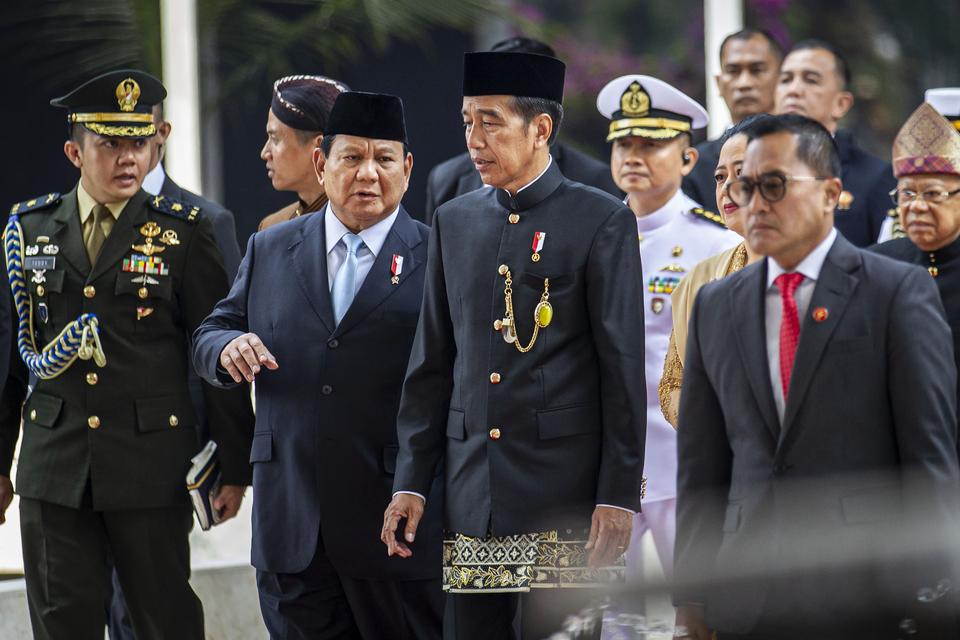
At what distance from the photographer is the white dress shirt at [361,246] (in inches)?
175

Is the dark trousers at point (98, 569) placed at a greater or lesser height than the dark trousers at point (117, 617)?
greater

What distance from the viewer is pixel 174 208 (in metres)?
4.88

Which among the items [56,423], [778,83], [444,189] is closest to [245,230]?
[444,189]

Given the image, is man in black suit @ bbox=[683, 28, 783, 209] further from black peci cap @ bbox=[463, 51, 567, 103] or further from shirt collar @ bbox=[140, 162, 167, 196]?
black peci cap @ bbox=[463, 51, 567, 103]

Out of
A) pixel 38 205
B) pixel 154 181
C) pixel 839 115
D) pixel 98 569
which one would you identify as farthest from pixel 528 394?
pixel 839 115

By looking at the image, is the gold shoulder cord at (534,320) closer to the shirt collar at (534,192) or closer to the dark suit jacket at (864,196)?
the shirt collar at (534,192)

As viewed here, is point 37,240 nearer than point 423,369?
No

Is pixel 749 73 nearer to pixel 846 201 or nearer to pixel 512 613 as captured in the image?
pixel 846 201

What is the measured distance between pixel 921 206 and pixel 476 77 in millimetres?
1249

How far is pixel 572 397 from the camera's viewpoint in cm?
390

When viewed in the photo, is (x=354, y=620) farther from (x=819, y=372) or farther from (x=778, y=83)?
(x=778, y=83)

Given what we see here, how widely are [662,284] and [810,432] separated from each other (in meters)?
2.08

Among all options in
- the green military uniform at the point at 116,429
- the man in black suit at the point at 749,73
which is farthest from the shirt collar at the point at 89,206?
the man in black suit at the point at 749,73

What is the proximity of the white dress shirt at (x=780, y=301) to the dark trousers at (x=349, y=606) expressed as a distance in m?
1.42
